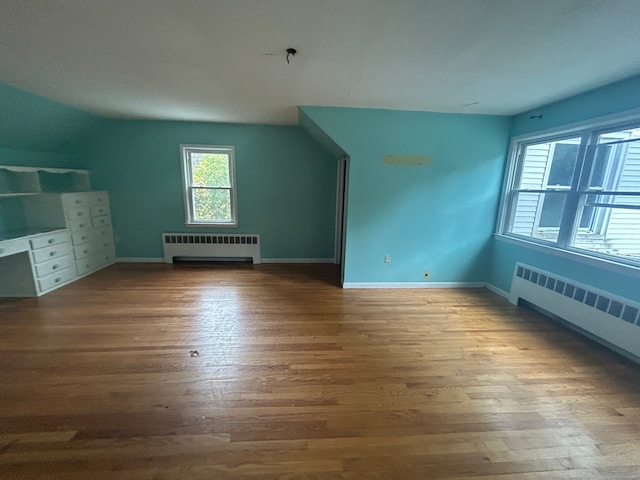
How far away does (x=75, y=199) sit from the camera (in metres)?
3.70

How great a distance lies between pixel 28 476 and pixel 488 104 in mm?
4623

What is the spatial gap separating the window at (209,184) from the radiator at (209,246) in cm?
26

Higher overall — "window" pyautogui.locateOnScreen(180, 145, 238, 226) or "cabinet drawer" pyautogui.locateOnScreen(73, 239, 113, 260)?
"window" pyautogui.locateOnScreen(180, 145, 238, 226)

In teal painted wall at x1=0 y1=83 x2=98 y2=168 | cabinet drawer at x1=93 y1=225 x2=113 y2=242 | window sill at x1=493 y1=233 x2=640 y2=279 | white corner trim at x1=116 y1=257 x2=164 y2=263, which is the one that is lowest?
white corner trim at x1=116 y1=257 x2=164 y2=263

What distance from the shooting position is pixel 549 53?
1.77 meters

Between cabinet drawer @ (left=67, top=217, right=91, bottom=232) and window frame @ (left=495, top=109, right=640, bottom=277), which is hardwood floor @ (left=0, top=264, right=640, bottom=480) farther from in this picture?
cabinet drawer @ (left=67, top=217, right=91, bottom=232)

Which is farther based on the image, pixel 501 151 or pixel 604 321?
pixel 501 151

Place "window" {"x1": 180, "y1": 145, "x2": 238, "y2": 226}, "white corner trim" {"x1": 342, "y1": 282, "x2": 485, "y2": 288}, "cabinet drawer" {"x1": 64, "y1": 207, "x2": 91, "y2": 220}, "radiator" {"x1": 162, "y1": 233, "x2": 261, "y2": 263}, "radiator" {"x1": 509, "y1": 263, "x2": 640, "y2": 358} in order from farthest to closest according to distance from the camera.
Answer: "radiator" {"x1": 162, "y1": 233, "x2": 261, "y2": 263}, "window" {"x1": 180, "y1": 145, "x2": 238, "y2": 226}, "white corner trim" {"x1": 342, "y1": 282, "x2": 485, "y2": 288}, "cabinet drawer" {"x1": 64, "y1": 207, "x2": 91, "y2": 220}, "radiator" {"x1": 509, "y1": 263, "x2": 640, "y2": 358}

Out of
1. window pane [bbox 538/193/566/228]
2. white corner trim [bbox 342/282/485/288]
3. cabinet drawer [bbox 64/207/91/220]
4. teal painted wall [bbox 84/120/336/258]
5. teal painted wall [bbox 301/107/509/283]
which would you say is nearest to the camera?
window pane [bbox 538/193/566/228]

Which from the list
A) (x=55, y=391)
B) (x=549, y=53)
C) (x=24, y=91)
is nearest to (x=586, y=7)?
(x=549, y=53)

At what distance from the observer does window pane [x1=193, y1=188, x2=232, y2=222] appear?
4574 mm

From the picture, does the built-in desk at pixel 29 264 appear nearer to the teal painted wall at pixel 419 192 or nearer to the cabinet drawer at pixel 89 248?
the cabinet drawer at pixel 89 248

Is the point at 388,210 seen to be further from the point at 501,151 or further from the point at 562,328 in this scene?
the point at 562,328

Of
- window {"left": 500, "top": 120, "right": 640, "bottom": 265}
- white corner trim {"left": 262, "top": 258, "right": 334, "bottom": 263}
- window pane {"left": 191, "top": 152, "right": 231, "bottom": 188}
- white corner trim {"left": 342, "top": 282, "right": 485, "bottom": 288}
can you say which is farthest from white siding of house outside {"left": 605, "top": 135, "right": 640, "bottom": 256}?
window pane {"left": 191, "top": 152, "right": 231, "bottom": 188}
